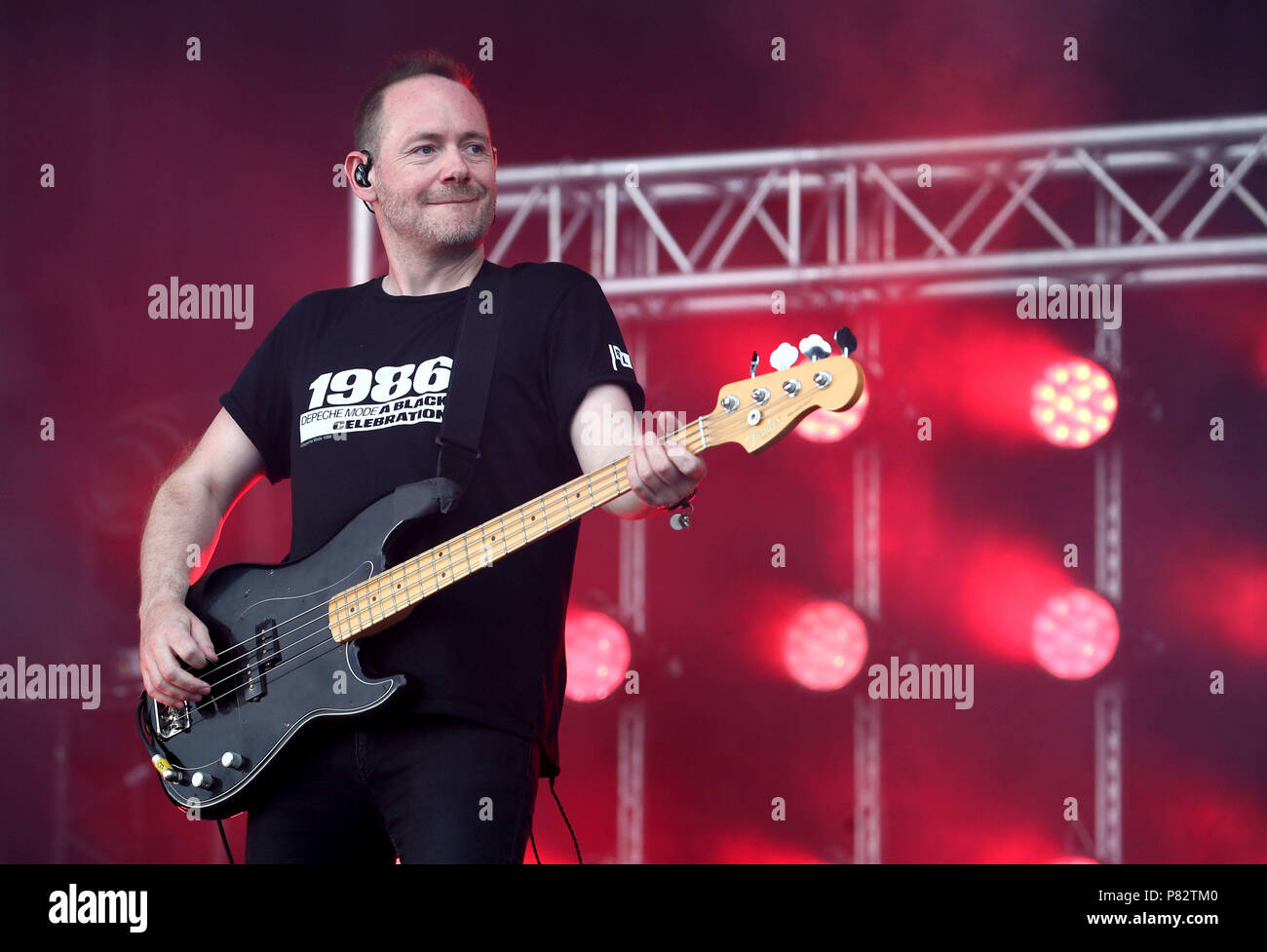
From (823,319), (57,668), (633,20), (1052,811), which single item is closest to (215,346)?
(57,668)

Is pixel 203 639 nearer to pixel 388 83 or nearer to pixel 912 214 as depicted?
pixel 388 83

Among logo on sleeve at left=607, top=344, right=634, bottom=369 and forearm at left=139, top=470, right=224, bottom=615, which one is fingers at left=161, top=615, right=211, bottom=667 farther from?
logo on sleeve at left=607, top=344, right=634, bottom=369

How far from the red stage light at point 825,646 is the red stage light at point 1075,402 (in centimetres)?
91

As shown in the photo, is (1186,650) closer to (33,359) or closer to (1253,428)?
(1253,428)

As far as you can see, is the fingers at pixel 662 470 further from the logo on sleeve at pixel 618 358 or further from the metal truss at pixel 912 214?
the metal truss at pixel 912 214

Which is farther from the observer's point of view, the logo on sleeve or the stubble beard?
the stubble beard

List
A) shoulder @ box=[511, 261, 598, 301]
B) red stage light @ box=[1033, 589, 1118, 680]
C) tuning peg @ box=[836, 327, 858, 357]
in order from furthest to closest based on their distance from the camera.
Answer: red stage light @ box=[1033, 589, 1118, 680] < shoulder @ box=[511, 261, 598, 301] < tuning peg @ box=[836, 327, 858, 357]

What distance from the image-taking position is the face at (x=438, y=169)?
2279 mm

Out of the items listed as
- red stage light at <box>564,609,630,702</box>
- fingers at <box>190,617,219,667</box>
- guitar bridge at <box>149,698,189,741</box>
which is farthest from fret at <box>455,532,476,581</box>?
red stage light at <box>564,609,630,702</box>

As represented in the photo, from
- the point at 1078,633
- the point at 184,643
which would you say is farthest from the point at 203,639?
the point at 1078,633

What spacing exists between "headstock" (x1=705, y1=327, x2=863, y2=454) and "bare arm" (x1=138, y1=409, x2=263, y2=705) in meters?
Result: 1.00

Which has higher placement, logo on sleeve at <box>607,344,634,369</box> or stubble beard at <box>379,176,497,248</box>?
stubble beard at <box>379,176,497,248</box>

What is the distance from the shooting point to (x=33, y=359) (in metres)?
4.08

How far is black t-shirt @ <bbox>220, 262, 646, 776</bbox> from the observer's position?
204 centimetres
